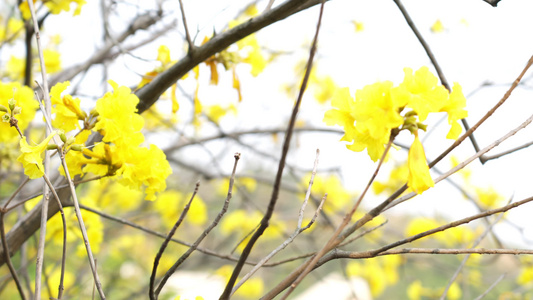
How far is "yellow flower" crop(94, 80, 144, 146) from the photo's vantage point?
2.81ft

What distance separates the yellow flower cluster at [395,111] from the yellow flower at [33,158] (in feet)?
1.79

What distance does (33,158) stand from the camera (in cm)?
79

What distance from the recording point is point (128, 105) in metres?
0.86

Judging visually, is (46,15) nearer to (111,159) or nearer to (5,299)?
(111,159)

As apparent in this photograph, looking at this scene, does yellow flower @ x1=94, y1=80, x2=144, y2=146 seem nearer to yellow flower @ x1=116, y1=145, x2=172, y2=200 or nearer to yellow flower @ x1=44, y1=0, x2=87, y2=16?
yellow flower @ x1=116, y1=145, x2=172, y2=200

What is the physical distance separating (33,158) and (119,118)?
17 cm

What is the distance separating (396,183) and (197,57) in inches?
91.8

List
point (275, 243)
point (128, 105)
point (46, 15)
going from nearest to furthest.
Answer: point (128, 105) < point (46, 15) < point (275, 243)

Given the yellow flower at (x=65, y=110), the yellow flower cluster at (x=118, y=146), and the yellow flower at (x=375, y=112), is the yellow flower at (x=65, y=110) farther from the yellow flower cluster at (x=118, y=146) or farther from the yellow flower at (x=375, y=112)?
the yellow flower at (x=375, y=112)

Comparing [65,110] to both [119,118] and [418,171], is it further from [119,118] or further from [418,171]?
[418,171]

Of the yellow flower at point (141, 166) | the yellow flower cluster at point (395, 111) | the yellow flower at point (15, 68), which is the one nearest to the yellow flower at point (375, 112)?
the yellow flower cluster at point (395, 111)

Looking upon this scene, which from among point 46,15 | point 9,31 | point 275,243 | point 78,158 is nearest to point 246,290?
point 275,243

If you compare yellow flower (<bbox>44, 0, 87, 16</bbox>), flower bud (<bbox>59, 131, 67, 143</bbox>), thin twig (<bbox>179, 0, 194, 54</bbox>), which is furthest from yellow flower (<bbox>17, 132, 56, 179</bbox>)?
yellow flower (<bbox>44, 0, 87, 16</bbox>)

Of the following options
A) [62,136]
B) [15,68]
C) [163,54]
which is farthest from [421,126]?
[15,68]
